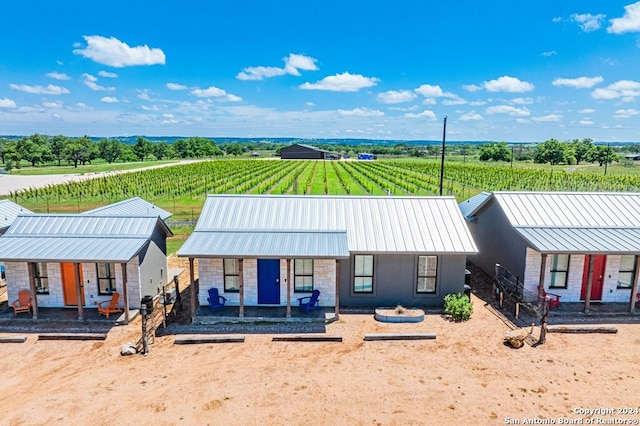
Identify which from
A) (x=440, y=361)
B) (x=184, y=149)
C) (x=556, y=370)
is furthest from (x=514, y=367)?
(x=184, y=149)

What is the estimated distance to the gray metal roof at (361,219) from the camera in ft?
44.9

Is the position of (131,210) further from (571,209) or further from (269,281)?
(571,209)

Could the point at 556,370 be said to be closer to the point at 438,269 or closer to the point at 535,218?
the point at 438,269

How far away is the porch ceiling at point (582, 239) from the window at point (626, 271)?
0.83 metres

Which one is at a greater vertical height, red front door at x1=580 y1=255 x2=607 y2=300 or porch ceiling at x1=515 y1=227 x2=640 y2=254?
porch ceiling at x1=515 y1=227 x2=640 y2=254

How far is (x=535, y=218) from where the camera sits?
50.5ft

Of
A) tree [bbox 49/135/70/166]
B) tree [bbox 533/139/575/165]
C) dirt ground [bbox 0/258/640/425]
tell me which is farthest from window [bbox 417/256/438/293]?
tree [bbox 533/139/575/165]

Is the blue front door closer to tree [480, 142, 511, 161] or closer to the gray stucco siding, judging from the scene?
the gray stucco siding

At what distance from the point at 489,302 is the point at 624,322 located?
394cm

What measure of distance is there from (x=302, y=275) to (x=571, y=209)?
35.7ft

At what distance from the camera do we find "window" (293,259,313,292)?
44.2ft

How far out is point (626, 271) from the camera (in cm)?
1430

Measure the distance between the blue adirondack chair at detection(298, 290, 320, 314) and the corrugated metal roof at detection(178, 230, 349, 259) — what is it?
161cm

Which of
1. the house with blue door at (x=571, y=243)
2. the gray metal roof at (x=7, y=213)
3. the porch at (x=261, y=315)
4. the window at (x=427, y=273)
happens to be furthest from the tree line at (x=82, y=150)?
the house with blue door at (x=571, y=243)
